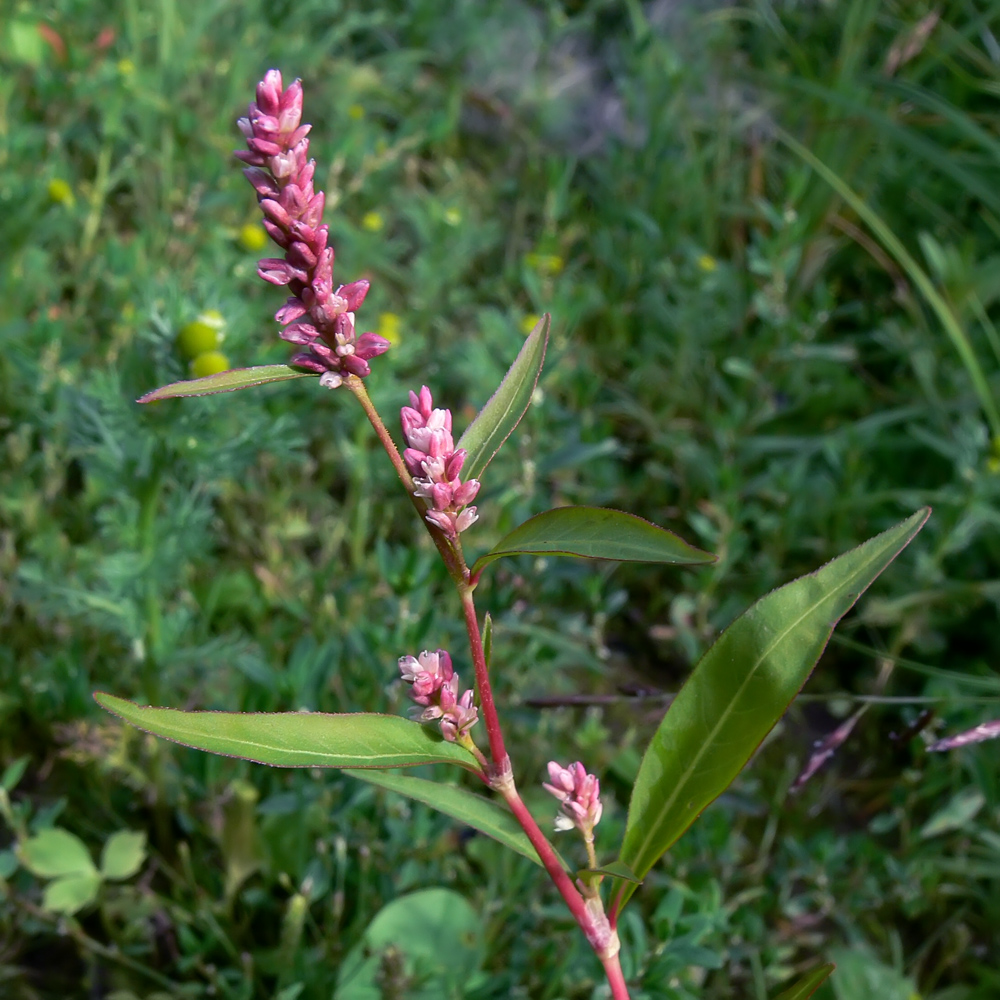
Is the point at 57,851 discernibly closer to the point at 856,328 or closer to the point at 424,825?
the point at 424,825

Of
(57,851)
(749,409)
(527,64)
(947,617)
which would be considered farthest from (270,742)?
(527,64)

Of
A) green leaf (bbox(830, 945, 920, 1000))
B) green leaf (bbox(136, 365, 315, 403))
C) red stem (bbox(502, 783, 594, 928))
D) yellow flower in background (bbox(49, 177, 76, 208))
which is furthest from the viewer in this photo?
yellow flower in background (bbox(49, 177, 76, 208))

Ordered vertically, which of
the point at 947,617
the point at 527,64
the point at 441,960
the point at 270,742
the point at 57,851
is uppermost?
the point at 527,64

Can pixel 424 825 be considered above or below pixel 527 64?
below

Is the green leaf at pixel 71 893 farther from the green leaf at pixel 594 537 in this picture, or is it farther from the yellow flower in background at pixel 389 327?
the yellow flower in background at pixel 389 327

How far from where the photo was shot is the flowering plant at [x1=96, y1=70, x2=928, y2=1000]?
0.65 m

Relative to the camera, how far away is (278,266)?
67cm

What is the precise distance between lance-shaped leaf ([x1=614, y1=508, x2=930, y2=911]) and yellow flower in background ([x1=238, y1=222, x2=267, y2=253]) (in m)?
1.84

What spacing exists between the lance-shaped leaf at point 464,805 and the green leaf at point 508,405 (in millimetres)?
256

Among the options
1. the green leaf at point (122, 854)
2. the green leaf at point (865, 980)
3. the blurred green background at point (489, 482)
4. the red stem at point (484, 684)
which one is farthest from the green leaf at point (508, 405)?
the green leaf at point (865, 980)

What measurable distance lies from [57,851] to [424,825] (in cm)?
54

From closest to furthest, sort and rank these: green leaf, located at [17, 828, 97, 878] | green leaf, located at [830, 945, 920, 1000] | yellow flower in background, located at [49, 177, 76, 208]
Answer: green leaf, located at [17, 828, 97, 878], green leaf, located at [830, 945, 920, 1000], yellow flower in background, located at [49, 177, 76, 208]

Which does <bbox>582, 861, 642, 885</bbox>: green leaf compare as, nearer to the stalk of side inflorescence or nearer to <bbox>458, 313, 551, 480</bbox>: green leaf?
the stalk of side inflorescence

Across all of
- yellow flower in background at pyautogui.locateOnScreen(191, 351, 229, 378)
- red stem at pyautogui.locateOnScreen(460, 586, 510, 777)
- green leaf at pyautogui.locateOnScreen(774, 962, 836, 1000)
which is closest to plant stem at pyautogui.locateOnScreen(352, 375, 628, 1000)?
red stem at pyautogui.locateOnScreen(460, 586, 510, 777)
